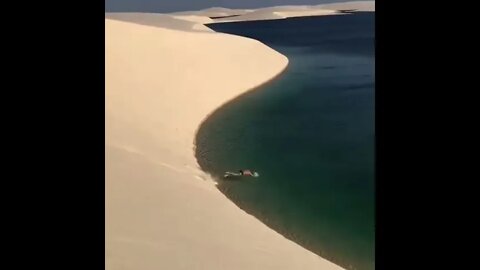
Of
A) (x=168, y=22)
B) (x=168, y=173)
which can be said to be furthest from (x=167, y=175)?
(x=168, y=22)

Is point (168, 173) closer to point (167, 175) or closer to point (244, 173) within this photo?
point (167, 175)

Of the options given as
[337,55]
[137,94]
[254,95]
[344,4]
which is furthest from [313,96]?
[344,4]

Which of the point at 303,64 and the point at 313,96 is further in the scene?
the point at 303,64
